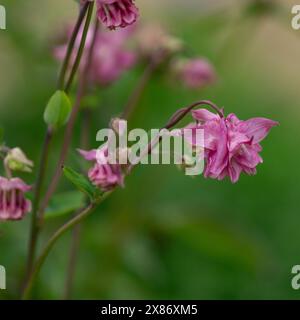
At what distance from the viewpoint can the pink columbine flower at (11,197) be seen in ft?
4.12

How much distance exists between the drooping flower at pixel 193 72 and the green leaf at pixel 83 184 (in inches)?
26.7

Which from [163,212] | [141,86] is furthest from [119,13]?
[163,212]

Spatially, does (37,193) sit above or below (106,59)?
below

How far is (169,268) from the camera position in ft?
7.68

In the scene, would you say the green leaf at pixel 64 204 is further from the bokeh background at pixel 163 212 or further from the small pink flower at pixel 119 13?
the small pink flower at pixel 119 13

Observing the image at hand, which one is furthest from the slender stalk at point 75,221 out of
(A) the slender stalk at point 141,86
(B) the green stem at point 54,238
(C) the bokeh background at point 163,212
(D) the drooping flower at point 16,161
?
(A) the slender stalk at point 141,86

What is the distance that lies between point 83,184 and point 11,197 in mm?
150

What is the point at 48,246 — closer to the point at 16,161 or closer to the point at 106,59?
the point at 16,161

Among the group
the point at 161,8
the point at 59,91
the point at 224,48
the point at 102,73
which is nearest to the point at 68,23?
the point at 102,73

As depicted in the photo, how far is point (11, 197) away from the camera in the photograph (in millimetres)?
1263
